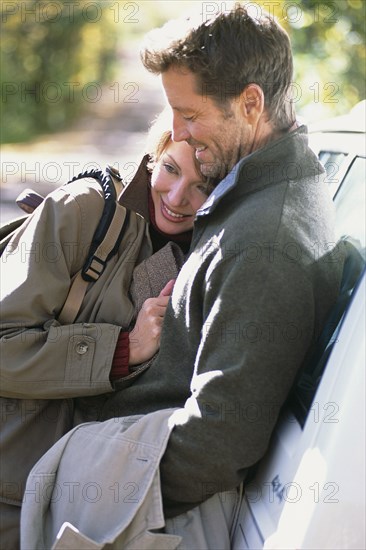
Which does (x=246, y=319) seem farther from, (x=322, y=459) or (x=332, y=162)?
(x=332, y=162)

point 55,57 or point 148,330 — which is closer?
point 148,330

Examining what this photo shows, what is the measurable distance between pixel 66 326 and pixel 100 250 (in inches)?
10.5

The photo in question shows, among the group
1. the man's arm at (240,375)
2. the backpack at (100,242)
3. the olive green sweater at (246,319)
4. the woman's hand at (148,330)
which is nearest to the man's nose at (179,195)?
the backpack at (100,242)

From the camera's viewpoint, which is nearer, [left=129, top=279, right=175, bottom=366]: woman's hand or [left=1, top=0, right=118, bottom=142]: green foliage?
[left=129, top=279, right=175, bottom=366]: woman's hand

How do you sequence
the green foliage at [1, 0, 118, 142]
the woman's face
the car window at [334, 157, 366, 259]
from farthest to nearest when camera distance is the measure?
the green foliage at [1, 0, 118, 142] < the woman's face < the car window at [334, 157, 366, 259]

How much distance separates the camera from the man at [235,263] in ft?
7.60

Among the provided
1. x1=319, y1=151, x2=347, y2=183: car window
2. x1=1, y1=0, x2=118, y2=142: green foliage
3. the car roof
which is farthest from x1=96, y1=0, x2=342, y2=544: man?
x1=1, y1=0, x2=118, y2=142: green foliage

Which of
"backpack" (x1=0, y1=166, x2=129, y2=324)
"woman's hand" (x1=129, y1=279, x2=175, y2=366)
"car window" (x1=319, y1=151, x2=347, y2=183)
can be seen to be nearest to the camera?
"woman's hand" (x1=129, y1=279, x2=175, y2=366)

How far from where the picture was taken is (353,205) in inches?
112

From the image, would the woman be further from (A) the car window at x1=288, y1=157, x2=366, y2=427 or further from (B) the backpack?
(A) the car window at x1=288, y1=157, x2=366, y2=427

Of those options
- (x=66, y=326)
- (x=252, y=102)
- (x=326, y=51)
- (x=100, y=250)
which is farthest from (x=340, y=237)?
(x=326, y=51)

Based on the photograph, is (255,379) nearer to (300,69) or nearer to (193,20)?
(193,20)

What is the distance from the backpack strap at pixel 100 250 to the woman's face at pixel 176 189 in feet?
0.41

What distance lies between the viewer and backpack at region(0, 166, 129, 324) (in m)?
2.88
